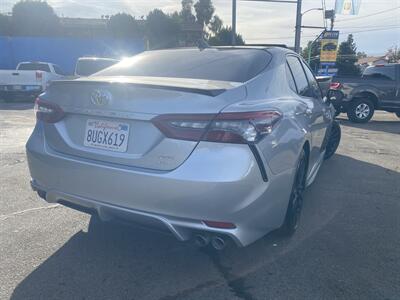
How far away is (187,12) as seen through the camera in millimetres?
65000

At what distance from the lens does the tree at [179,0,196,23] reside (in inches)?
2469

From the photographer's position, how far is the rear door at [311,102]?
13.2 feet

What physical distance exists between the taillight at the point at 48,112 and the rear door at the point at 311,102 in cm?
212

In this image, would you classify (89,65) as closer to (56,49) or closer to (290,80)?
(290,80)

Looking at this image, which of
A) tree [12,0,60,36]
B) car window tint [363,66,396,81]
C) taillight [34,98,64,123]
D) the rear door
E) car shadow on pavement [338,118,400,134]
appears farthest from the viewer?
tree [12,0,60,36]

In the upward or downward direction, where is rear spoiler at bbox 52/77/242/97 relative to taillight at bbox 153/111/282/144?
upward

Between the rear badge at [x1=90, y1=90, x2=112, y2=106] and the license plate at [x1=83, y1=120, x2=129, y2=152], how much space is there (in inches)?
5.1

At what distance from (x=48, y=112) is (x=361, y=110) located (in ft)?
36.7

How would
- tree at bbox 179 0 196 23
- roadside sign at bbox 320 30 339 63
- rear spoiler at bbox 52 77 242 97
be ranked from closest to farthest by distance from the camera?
rear spoiler at bbox 52 77 242 97 < roadside sign at bbox 320 30 339 63 < tree at bbox 179 0 196 23

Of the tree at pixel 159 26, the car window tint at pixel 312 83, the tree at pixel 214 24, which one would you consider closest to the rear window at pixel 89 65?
the car window tint at pixel 312 83

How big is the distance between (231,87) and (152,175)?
2.64 ft

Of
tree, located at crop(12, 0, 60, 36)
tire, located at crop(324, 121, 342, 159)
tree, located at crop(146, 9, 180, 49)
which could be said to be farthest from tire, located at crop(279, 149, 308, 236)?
tree, located at crop(146, 9, 180, 49)

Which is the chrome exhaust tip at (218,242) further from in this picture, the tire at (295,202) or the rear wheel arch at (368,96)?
the rear wheel arch at (368,96)

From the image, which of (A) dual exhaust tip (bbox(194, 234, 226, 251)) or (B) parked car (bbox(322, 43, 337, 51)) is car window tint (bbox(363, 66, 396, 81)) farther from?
(B) parked car (bbox(322, 43, 337, 51))
